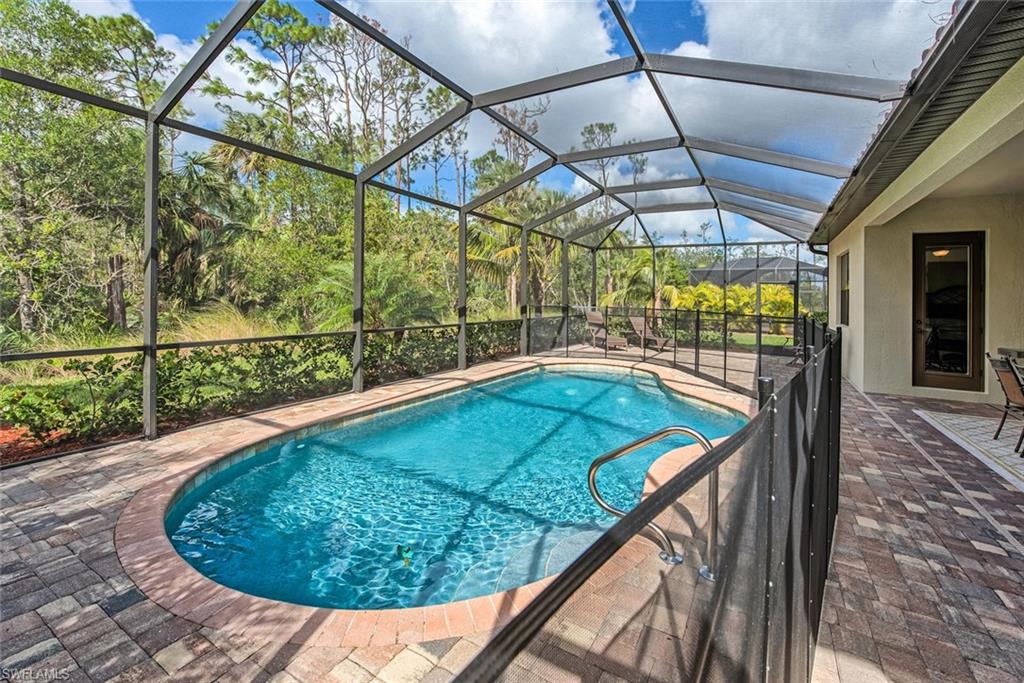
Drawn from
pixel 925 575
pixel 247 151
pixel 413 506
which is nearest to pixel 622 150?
pixel 413 506

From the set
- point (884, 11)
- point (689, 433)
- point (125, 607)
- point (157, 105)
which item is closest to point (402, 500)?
point (125, 607)

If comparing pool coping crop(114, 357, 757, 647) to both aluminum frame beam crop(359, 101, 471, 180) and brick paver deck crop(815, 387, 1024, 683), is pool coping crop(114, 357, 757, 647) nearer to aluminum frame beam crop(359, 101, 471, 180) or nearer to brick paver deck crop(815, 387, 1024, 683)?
brick paver deck crop(815, 387, 1024, 683)

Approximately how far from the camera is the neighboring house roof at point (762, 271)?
1368 cm

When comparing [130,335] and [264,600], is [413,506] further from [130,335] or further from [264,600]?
[130,335]

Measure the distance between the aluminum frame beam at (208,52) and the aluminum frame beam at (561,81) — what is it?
8.56 feet

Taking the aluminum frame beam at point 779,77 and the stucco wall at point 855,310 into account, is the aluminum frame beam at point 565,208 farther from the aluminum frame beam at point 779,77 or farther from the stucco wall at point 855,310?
the aluminum frame beam at point 779,77

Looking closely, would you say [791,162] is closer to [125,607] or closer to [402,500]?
[402,500]

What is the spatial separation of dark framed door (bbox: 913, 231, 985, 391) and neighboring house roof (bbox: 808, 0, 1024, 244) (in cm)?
277

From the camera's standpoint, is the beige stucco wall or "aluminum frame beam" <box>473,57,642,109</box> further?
the beige stucco wall

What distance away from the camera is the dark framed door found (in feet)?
22.1

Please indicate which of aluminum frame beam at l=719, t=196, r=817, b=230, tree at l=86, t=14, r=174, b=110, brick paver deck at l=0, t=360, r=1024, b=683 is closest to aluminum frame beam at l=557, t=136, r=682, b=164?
aluminum frame beam at l=719, t=196, r=817, b=230

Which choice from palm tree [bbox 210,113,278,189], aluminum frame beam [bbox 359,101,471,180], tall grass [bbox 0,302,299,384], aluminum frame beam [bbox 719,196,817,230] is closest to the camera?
tall grass [bbox 0,302,299,384]

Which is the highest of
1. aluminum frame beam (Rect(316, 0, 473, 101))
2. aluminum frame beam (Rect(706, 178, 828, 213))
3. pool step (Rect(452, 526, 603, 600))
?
aluminum frame beam (Rect(316, 0, 473, 101))

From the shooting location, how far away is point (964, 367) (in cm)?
693
